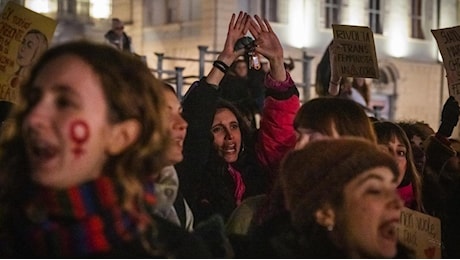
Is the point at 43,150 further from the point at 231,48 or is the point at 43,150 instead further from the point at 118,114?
the point at 231,48

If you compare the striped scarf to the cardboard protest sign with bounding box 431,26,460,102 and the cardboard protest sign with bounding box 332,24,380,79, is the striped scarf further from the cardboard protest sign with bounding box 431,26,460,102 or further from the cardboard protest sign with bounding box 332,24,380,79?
the cardboard protest sign with bounding box 332,24,380,79

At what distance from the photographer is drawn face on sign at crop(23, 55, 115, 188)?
1655 millimetres

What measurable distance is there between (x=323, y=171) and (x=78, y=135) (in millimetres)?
582

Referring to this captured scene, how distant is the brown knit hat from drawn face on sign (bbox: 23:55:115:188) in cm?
51

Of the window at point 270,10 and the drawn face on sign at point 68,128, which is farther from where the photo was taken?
the window at point 270,10

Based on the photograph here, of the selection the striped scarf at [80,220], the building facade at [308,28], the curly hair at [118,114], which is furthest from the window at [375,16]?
the striped scarf at [80,220]

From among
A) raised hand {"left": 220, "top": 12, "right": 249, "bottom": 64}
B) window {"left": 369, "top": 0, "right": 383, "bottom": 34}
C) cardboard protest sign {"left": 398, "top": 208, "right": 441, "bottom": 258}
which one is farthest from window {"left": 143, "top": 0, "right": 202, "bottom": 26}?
cardboard protest sign {"left": 398, "top": 208, "right": 441, "bottom": 258}

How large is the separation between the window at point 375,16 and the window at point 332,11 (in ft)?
3.46

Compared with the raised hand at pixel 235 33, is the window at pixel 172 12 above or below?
above

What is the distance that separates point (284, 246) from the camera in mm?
2080

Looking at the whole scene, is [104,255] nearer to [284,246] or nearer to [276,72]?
[284,246]

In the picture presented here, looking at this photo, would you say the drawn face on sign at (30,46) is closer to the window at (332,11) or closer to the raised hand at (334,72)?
the raised hand at (334,72)

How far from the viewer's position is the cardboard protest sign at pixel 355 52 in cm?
485

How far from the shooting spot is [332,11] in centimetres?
2131
